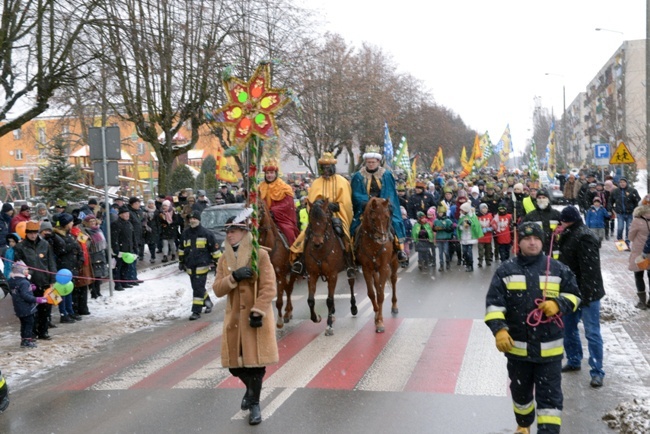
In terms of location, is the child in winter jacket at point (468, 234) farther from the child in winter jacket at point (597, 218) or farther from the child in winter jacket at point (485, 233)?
the child in winter jacket at point (597, 218)

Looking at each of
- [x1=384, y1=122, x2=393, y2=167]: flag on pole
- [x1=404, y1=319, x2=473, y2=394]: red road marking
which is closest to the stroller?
[x1=404, y1=319, x2=473, y2=394]: red road marking

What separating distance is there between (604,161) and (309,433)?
2394 centimetres

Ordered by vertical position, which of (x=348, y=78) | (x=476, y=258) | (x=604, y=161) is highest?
(x=348, y=78)

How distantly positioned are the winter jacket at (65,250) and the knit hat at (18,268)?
7.17 ft

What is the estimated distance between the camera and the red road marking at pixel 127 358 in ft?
29.6

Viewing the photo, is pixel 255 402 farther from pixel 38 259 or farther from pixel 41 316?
pixel 38 259

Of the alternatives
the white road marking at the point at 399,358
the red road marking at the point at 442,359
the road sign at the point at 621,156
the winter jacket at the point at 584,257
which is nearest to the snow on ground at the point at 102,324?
the white road marking at the point at 399,358

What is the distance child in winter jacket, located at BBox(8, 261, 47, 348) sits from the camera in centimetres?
1060

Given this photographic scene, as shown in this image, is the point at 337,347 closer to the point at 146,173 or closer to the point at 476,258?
the point at 476,258

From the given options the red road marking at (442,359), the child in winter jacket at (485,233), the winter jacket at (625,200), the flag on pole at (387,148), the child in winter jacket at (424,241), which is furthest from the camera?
the flag on pole at (387,148)

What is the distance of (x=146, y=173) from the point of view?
63656 mm

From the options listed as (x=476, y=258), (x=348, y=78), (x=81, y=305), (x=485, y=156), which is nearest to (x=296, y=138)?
(x=348, y=78)

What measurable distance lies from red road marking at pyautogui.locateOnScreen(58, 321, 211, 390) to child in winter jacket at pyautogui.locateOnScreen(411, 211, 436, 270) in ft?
24.1

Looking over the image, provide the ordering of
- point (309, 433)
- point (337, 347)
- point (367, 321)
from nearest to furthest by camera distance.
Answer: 1. point (309, 433)
2. point (337, 347)
3. point (367, 321)
